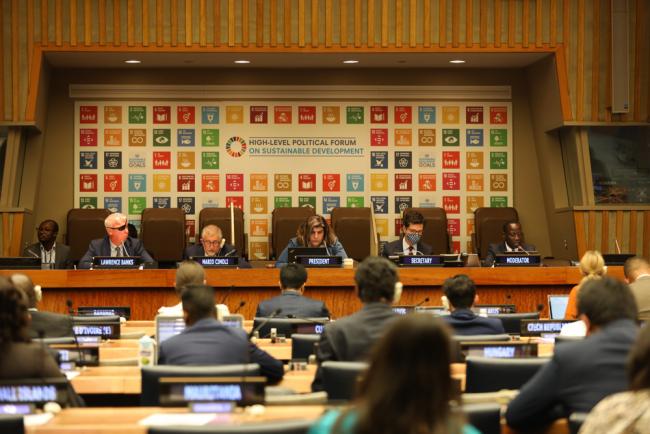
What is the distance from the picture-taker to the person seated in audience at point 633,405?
2822 mm

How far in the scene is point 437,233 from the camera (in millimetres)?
12734

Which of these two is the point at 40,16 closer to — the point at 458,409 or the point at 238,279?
the point at 238,279

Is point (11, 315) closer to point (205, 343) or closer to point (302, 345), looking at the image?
point (205, 343)

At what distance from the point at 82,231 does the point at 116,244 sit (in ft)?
7.95

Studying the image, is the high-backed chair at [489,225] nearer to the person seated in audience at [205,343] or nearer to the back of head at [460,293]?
the back of head at [460,293]

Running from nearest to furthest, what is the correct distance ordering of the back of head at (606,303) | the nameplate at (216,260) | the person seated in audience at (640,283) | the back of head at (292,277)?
the back of head at (606,303) < the person seated in audience at (640,283) < the back of head at (292,277) < the nameplate at (216,260)

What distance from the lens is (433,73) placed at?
1327 cm

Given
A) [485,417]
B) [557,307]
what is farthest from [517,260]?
[485,417]

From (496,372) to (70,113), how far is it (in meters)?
9.75

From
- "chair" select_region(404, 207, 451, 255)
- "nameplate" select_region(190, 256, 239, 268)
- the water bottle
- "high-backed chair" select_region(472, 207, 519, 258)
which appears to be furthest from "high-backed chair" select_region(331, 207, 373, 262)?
the water bottle

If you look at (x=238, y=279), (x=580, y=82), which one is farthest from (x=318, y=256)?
(x=580, y=82)

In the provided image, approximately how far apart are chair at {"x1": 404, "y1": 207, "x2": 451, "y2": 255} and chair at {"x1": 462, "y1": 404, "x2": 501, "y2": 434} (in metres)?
9.20

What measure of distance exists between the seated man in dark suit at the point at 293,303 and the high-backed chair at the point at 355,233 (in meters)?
5.02

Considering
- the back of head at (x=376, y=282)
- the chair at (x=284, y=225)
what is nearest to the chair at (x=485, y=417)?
the back of head at (x=376, y=282)
